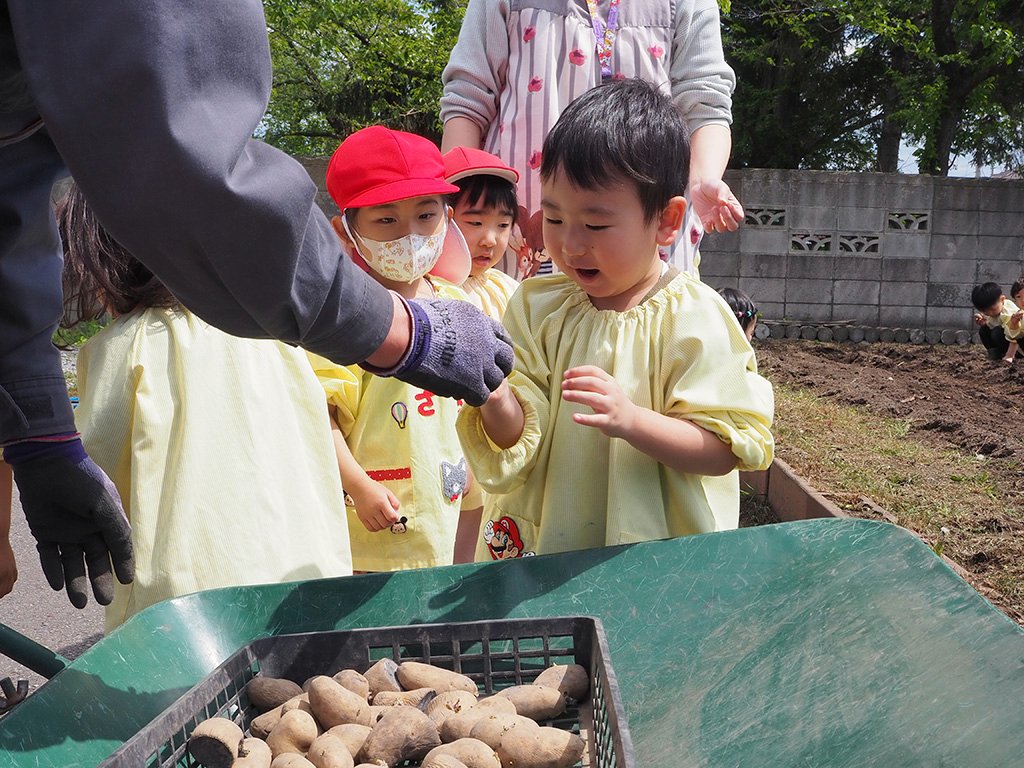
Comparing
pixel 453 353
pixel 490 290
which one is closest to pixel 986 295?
pixel 490 290

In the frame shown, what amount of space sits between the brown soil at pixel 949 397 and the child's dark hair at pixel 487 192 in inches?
71.3

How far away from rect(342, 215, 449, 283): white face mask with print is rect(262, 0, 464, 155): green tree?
10.9 m

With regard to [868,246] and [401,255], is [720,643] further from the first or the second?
[868,246]

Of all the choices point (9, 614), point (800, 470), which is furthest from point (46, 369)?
point (800, 470)

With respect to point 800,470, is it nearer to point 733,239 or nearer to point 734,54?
point 733,239

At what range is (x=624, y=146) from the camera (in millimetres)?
1817

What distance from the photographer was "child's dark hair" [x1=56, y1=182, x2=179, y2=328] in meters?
1.96

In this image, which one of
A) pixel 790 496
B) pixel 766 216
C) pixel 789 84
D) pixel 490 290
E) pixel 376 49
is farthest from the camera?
pixel 789 84

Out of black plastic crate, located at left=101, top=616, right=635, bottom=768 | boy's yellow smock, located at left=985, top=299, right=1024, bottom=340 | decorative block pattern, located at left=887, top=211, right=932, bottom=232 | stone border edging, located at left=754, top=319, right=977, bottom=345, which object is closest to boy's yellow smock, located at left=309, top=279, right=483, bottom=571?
black plastic crate, located at left=101, top=616, right=635, bottom=768

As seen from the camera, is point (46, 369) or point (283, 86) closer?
point (46, 369)

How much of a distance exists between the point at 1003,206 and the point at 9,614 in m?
9.52

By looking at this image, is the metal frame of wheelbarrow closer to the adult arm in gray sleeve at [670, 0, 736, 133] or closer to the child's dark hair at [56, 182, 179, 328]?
the child's dark hair at [56, 182, 179, 328]

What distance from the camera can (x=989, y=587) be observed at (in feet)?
10.2

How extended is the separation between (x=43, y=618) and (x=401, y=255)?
79.1 inches
